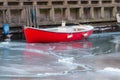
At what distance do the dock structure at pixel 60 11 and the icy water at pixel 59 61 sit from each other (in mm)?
3560

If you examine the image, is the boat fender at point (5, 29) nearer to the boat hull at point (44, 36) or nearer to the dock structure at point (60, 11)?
the dock structure at point (60, 11)

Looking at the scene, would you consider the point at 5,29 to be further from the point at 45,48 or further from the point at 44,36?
the point at 45,48

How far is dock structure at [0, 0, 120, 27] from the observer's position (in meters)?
21.2

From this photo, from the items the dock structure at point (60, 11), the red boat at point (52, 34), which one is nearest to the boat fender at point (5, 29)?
the dock structure at point (60, 11)

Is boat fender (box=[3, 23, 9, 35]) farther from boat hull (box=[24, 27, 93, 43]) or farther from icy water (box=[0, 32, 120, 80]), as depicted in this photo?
icy water (box=[0, 32, 120, 80])

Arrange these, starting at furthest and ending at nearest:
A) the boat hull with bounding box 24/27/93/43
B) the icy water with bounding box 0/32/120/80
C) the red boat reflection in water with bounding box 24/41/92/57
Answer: the boat hull with bounding box 24/27/93/43 → the red boat reflection in water with bounding box 24/41/92/57 → the icy water with bounding box 0/32/120/80

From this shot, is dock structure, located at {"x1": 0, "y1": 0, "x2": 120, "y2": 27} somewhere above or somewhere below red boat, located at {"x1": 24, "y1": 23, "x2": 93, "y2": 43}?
above

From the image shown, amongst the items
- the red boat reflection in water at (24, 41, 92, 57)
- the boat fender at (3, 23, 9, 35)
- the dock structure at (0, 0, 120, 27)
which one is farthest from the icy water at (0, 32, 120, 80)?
the dock structure at (0, 0, 120, 27)

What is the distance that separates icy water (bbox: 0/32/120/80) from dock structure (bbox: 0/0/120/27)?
140 inches

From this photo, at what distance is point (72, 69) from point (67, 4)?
12.5 meters

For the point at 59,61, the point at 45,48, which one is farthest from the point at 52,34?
the point at 59,61

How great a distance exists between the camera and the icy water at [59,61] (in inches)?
408

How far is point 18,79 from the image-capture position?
32.2 ft

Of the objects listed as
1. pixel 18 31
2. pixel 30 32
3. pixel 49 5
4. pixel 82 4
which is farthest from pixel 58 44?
pixel 82 4
